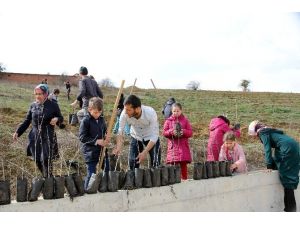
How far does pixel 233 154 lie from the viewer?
6.75 m

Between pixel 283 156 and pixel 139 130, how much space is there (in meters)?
1.98

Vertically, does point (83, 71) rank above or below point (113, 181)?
above

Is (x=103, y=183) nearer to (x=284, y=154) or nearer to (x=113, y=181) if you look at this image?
(x=113, y=181)

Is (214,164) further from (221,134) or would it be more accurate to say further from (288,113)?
(288,113)

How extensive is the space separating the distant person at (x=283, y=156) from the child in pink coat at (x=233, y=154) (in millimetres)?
313

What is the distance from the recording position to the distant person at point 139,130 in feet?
18.7

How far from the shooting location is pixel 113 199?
481 centimetres

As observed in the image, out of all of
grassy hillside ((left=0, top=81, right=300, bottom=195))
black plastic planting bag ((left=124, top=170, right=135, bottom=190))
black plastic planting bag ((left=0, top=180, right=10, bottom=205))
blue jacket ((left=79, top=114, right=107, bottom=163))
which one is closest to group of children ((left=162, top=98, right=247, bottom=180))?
blue jacket ((left=79, top=114, right=107, bottom=163))

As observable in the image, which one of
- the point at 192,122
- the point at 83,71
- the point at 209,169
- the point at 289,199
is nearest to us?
the point at 209,169

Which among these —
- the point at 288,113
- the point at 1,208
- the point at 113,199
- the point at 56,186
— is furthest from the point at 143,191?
the point at 288,113

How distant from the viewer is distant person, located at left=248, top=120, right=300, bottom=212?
21.8 ft

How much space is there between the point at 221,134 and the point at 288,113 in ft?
60.6

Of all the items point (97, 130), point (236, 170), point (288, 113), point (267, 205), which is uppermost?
point (288, 113)

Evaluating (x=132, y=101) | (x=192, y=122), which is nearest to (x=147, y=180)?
(x=132, y=101)
